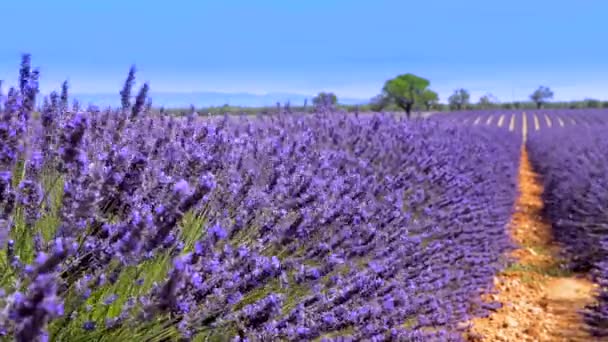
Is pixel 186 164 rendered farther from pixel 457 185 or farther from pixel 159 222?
pixel 457 185

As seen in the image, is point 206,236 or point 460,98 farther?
point 460,98

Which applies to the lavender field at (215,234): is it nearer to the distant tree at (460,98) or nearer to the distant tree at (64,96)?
the distant tree at (64,96)

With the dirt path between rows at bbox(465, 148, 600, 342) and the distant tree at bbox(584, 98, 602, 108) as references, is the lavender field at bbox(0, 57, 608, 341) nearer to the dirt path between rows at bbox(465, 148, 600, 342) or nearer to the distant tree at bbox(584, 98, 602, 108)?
the dirt path between rows at bbox(465, 148, 600, 342)

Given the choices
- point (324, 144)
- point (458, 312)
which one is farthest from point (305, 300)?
point (324, 144)

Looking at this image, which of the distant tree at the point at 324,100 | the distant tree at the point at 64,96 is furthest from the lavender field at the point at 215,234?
the distant tree at the point at 324,100

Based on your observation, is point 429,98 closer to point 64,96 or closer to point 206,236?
point 64,96

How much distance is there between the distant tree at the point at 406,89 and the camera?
62.6 meters

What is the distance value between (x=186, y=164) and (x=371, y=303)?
96 centimetres

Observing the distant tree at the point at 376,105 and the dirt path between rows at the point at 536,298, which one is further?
the distant tree at the point at 376,105

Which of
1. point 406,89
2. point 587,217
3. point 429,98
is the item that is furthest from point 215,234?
point 429,98

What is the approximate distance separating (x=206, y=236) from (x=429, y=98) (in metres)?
66.1

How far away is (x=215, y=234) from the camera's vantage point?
5.68 ft

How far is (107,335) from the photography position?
159 cm

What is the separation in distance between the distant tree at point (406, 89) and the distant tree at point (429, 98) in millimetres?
425
